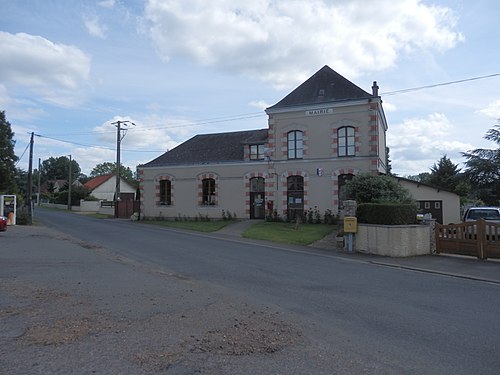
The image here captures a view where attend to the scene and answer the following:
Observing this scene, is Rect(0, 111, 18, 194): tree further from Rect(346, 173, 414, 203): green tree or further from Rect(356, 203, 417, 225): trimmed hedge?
Rect(356, 203, 417, 225): trimmed hedge

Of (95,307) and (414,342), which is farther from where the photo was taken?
(95,307)

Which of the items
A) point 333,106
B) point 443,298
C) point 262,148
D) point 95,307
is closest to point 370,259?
point 443,298

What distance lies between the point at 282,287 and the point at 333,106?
69.0ft

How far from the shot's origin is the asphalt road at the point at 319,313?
4.94 m

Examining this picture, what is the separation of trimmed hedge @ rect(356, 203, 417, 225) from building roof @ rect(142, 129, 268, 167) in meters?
15.4

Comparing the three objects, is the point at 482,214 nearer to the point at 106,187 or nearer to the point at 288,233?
the point at 288,233

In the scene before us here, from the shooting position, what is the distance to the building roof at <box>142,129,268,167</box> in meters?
33.4

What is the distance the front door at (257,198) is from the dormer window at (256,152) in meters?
1.52

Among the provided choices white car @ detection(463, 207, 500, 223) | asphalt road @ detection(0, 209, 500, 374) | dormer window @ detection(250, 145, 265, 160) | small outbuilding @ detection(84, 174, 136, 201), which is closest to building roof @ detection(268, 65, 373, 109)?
dormer window @ detection(250, 145, 265, 160)

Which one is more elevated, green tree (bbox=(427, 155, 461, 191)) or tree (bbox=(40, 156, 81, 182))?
tree (bbox=(40, 156, 81, 182))

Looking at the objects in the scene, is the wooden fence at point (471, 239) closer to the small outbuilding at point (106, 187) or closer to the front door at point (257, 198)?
the front door at point (257, 198)

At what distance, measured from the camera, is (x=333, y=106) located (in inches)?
1132

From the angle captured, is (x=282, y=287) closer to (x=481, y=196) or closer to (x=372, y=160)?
(x=372, y=160)

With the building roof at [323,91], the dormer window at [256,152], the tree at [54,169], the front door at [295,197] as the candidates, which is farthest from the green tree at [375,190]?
the tree at [54,169]
